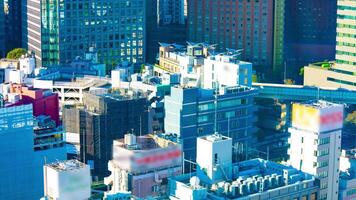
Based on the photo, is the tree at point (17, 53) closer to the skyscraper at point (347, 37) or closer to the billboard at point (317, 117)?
the skyscraper at point (347, 37)

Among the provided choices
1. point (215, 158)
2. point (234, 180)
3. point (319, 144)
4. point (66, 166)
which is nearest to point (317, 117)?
point (319, 144)

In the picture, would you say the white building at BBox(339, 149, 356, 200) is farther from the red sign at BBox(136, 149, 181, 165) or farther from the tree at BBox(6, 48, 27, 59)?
the tree at BBox(6, 48, 27, 59)

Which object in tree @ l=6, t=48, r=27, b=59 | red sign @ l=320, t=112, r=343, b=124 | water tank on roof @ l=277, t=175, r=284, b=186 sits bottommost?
water tank on roof @ l=277, t=175, r=284, b=186

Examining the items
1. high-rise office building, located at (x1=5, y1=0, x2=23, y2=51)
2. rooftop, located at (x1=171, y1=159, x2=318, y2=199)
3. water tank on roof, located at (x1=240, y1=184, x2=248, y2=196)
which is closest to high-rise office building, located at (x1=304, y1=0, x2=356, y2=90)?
high-rise office building, located at (x1=5, y1=0, x2=23, y2=51)

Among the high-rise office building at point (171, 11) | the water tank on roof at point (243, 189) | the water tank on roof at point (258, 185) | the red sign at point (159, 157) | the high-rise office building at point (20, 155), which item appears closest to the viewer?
the water tank on roof at point (243, 189)

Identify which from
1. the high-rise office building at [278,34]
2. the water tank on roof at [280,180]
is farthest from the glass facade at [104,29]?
the water tank on roof at [280,180]

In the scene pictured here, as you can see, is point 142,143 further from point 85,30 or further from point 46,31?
point 85,30
